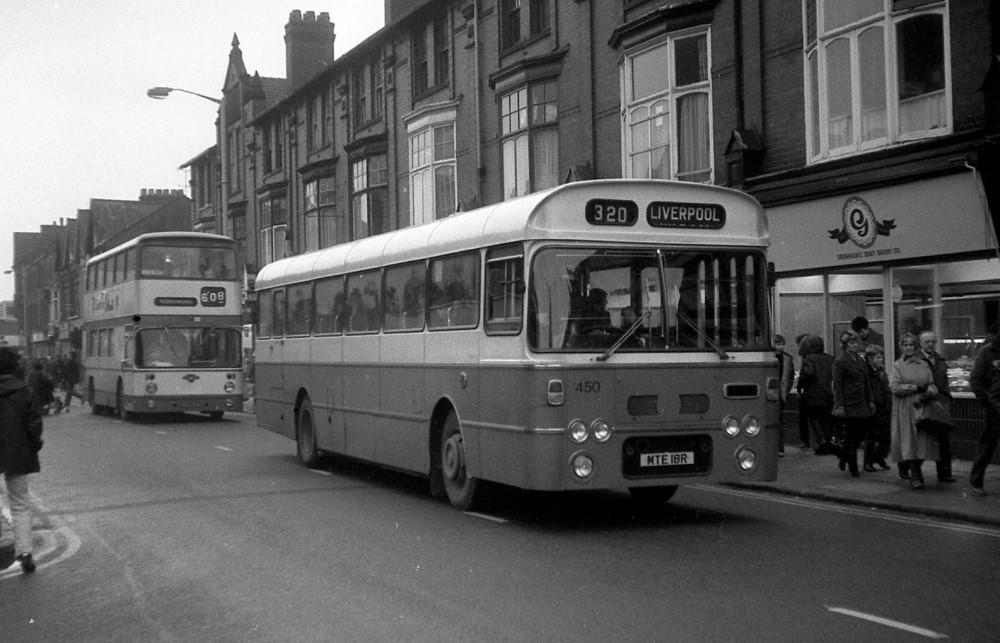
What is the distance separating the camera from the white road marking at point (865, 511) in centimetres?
1021

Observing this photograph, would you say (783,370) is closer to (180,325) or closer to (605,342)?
(605,342)

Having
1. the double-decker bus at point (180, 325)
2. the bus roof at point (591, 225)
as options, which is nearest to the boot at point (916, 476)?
the bus roof at point (591, 225)

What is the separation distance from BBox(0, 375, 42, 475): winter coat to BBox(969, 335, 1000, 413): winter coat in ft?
28.9

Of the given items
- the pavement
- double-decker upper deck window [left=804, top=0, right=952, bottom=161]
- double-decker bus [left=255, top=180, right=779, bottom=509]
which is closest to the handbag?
the pavement

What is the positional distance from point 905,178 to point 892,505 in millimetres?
5882

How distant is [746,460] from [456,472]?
9.57 feet

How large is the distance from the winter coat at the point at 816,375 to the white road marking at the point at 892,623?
29.5 feet

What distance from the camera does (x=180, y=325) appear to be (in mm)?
28250

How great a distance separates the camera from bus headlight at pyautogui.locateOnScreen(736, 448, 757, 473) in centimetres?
1059

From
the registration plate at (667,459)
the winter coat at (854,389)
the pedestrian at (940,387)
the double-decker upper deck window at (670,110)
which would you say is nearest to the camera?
the registration plate at (667,459)

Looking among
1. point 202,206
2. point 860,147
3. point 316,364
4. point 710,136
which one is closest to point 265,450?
point 316,364

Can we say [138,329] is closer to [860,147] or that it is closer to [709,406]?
[860,147]

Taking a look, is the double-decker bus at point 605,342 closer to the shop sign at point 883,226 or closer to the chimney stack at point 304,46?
the shop sign at point 883,226

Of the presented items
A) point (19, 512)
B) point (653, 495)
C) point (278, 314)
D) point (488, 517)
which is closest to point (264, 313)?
point (278, 314)
